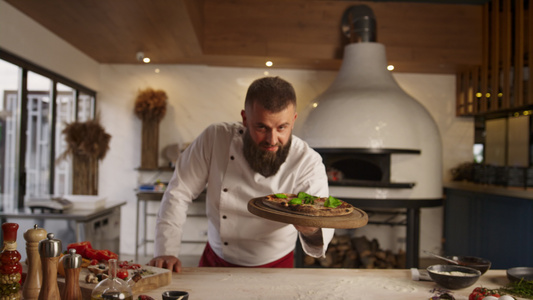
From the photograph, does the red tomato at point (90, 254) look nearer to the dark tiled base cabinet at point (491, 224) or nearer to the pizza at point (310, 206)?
the pizza at point (310, 206)

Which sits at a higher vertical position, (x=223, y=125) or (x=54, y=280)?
(x=223, y=125)

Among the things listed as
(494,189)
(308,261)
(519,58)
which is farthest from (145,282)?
(519,58)

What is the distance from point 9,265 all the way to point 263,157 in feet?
3.73

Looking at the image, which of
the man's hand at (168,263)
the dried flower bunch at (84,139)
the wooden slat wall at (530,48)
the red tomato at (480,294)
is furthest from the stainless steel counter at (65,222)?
the wooden slat wall at (530,48)

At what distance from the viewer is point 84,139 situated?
4254mm

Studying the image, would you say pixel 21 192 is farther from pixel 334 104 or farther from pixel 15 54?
pixel 334 104

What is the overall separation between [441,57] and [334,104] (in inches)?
57.2

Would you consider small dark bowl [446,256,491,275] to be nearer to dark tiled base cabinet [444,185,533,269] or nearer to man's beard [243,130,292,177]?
man's beard [243,130,292,177]

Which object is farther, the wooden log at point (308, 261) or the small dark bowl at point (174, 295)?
the wooden log at point (308, 261)

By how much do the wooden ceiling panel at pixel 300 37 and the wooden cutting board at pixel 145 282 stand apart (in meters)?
3.13

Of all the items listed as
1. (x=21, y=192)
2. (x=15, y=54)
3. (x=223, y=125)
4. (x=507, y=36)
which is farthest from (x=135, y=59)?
(x=507, y=36)

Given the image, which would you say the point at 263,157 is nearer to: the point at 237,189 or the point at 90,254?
the point at 237,189

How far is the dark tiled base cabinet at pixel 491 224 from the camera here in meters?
3.82

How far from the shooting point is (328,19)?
16.2 ft
